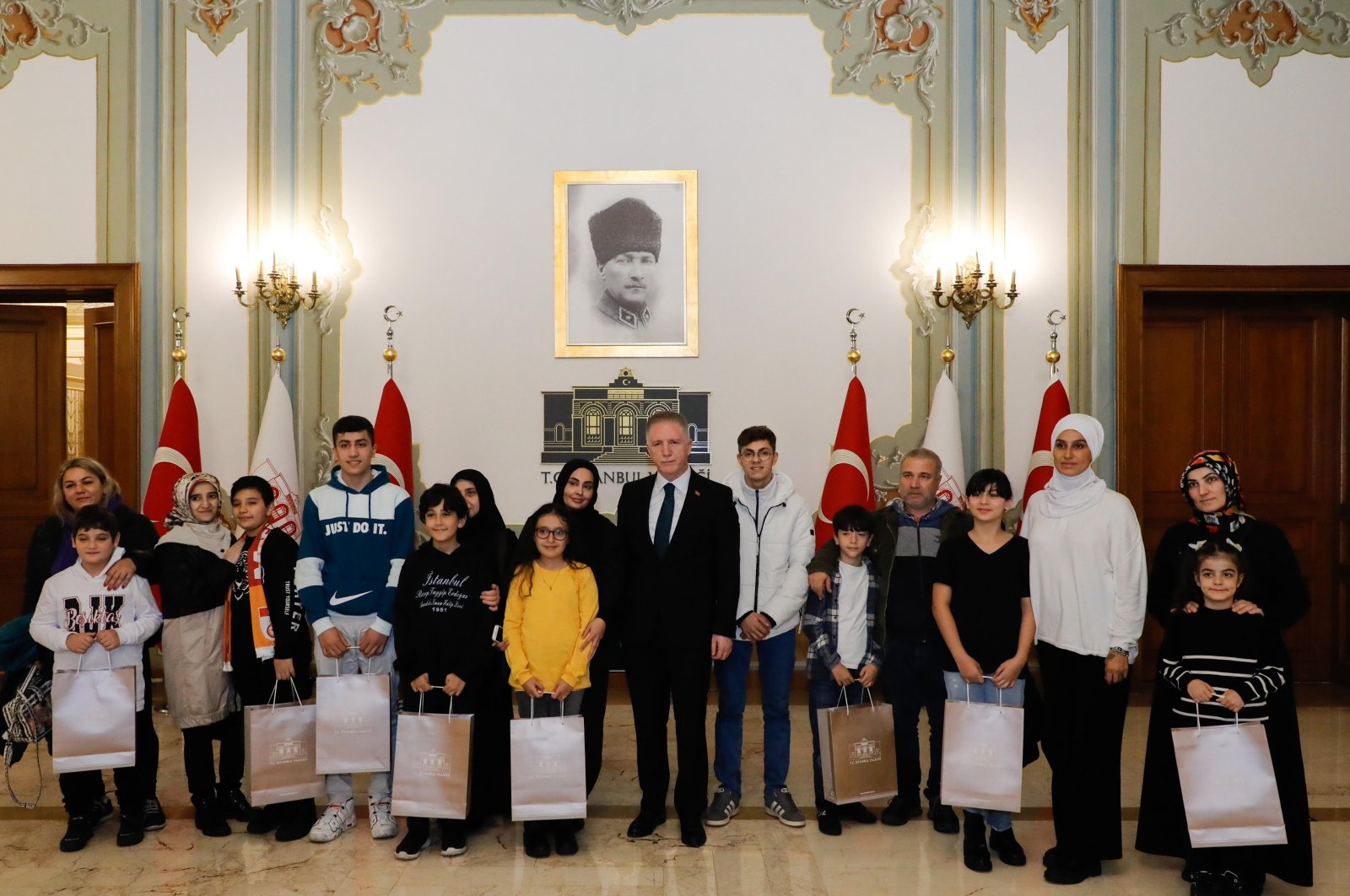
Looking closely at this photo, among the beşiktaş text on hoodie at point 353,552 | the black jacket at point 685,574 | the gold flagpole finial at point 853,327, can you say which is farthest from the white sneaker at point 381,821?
the gold flagpole finial at point 853,327

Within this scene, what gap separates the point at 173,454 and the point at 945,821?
390 centimetres

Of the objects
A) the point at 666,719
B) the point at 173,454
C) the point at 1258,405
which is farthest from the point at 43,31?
the point at 1258,405

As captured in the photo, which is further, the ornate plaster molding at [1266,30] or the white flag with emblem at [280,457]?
the ornate plaster molding at [1266,30]

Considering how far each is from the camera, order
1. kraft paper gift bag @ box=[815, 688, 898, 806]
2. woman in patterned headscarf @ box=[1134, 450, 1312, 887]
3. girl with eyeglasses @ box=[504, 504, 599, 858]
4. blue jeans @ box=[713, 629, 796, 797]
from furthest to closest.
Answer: blue jeans @ box=[713, 629, 796, 797], kraft paper gift bag @ box=[815, 688, 898, 806], girl with eyeglasses @ box=[504, 504, 599, 858], woman in patterned headscarf @ box=[1134, 450, 1312, 887]

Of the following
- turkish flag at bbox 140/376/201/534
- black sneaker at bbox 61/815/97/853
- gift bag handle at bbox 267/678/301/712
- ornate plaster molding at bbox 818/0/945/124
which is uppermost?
ornate plaster molding at bbox 818/0/945/124

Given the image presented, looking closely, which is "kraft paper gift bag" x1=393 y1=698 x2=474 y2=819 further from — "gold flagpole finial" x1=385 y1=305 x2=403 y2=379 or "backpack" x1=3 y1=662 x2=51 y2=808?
"gold flagpole finial" x1=385 y1=305 x2=403 y2=379

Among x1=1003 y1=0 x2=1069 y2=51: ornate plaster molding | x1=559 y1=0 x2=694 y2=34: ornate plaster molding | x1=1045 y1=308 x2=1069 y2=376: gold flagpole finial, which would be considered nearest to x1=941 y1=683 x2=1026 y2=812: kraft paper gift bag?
x1=1045 y1=308 x2=1069 y2=376: gold flagpole finial

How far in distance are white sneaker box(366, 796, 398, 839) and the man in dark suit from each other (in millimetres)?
788

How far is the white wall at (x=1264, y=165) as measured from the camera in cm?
512

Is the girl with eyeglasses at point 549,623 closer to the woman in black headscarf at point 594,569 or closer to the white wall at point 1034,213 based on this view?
the woman in black headscarf at point 594,569

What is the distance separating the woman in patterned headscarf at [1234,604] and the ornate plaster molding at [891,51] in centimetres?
288

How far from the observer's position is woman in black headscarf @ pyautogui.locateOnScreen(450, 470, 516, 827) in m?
3.28

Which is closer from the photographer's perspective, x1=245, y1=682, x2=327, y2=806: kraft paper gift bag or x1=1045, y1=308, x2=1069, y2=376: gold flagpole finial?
x1=245, y1=682, x2=327, y2=806: kraft paper gift bag

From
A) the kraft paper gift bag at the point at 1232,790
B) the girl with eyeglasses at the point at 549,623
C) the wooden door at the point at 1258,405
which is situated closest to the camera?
the kraft paper gift bag at the point at 1232,790
